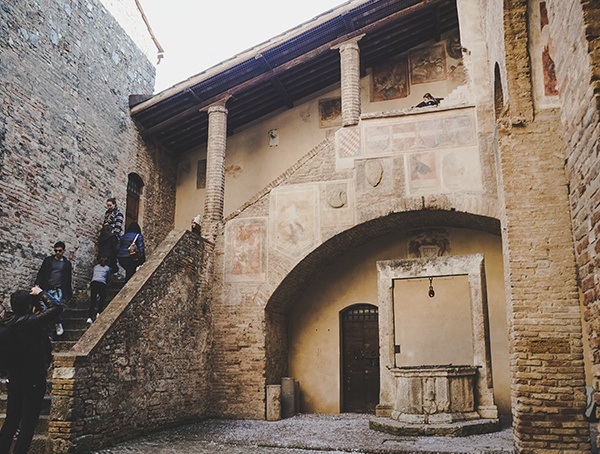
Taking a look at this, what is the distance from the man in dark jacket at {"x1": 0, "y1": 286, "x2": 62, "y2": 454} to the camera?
5586 mm

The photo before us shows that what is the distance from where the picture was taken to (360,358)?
39.2 ft

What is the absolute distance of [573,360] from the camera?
7.03 m

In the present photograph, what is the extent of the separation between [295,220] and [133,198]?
4335 millimetres

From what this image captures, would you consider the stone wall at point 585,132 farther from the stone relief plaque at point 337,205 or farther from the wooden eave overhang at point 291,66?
the wooden eave overhang at point 291,66

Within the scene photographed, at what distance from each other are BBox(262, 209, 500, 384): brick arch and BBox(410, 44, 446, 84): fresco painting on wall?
3415 mm

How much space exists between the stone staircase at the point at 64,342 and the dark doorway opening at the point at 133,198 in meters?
2.86

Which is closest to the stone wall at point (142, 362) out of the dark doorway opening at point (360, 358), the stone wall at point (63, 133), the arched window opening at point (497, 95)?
the stone wall at point (63, 133)

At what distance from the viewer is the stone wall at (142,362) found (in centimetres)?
708

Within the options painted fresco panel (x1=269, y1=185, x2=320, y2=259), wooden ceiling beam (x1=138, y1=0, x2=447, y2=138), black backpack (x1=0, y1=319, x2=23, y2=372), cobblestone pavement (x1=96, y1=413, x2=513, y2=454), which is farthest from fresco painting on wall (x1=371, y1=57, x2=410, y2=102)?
black backpack (x1=0, y1=319, x2=23, y2=372)

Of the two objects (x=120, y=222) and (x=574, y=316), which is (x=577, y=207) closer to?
(x=574, y=316)

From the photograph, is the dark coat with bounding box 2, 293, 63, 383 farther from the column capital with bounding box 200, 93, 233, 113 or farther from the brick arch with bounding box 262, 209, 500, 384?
the column capital with bounding box 200, 93, 233, 113

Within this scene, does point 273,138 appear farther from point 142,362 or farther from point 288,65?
point 142,362

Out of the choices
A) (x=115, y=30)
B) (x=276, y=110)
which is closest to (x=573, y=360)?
(x=276, y=110)

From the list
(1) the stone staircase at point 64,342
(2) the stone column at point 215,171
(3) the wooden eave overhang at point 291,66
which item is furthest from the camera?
(3) the wooden eave overhang at point 291,66
